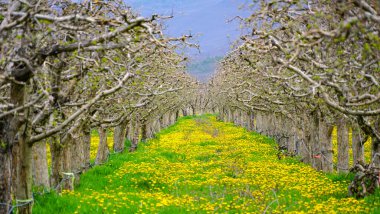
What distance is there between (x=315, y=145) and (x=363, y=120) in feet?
39.2

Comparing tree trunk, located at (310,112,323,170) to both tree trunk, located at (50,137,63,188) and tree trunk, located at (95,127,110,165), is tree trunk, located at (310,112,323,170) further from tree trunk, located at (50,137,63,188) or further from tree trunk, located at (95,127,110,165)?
tree trunk, located at (50,137,63,188)

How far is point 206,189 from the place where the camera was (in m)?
17.6

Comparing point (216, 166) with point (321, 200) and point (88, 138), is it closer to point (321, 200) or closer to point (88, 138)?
point (88, 138)

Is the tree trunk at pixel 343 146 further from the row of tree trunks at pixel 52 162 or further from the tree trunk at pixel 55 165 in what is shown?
the tree trunk at pixel 55 165

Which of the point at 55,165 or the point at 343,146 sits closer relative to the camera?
the point at 55,165

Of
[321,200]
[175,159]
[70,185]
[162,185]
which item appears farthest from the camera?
[175,159]

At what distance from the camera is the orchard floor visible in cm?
1289

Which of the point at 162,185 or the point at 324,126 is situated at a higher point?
the point at 324,126

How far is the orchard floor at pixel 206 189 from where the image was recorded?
12891 millimetres

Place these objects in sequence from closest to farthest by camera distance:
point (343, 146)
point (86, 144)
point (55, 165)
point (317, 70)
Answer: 1. point (317, 70)
2. point (55, 165)
3. point (343, 146)
4. point (86, 144)

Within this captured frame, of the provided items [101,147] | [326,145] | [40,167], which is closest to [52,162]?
[40,167]

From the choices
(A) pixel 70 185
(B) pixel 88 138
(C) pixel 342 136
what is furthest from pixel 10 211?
(C) pixel 342 136

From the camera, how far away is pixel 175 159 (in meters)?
27.1

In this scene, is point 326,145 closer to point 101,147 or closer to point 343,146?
point 343,146
